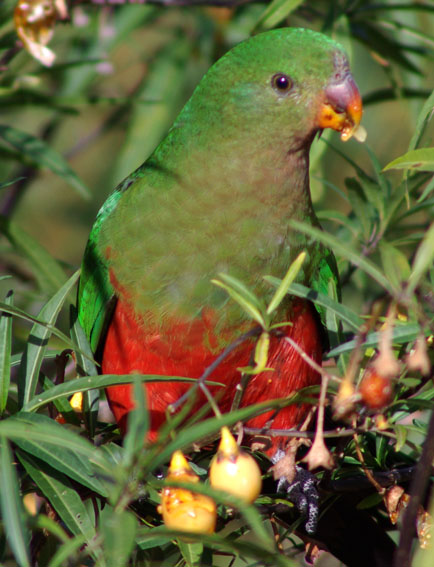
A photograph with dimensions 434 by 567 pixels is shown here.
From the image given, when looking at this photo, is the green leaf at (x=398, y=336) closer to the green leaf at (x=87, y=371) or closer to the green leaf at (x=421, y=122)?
the green leaf at (x=421, y=122)

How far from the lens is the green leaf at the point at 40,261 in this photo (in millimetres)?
2936

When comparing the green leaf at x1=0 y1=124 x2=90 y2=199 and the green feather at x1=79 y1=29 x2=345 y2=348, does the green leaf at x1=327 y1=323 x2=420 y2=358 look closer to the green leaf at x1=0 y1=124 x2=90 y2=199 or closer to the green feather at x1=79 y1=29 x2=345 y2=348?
the green feather at x1=79 y1=29 x2=345 y2=348

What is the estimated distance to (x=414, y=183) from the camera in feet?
9.12

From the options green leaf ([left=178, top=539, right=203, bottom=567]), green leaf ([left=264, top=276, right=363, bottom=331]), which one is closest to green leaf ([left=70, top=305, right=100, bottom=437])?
green leaf ([left=178, top=539, right=203, bottom=567])

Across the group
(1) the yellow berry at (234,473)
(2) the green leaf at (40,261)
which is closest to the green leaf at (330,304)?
→ (1) the yellow berry at (234,473)

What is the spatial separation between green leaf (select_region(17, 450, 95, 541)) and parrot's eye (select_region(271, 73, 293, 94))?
1.23 meters

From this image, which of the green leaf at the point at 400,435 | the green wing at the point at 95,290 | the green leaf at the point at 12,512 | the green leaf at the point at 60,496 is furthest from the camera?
the green wing at the point at 95,290

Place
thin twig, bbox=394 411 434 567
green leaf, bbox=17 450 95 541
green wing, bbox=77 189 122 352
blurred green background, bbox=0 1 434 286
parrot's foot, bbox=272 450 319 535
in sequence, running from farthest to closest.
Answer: blurred green background, bbox=0 1 434 286, green wing, bbox=77 189 122 352, parrot's foot, bbox=272 450 319 535, green leaf, bbox=17 450 95 541, thin twig, bbox=394 411 434 567

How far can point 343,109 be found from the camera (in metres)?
2.25

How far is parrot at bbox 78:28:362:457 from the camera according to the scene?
230 centimetres

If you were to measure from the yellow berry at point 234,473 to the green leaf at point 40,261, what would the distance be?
1558 mm

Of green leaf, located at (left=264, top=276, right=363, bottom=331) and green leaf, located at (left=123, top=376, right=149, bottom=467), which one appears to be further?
green leaf, located at (left=264, top=276, right=363, bottom=331)

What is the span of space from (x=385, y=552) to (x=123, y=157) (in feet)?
7.67

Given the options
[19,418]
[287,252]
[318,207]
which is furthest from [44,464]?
[318,207]
